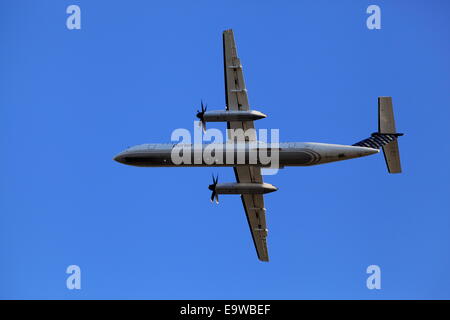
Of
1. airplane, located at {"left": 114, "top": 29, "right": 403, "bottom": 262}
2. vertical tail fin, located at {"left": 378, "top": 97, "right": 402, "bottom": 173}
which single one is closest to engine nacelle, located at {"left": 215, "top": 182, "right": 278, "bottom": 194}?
airplane, located at {"left": 114, "top": 29, "right": 403, "bottom": 262}

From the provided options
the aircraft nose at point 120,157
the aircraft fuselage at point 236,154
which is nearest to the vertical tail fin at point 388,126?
the aircraft fuselage at point 236,154

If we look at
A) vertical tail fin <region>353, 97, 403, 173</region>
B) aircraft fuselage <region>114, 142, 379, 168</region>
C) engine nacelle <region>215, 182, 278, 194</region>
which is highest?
vertical tail fin <region>353, 97, 403, 173</region>

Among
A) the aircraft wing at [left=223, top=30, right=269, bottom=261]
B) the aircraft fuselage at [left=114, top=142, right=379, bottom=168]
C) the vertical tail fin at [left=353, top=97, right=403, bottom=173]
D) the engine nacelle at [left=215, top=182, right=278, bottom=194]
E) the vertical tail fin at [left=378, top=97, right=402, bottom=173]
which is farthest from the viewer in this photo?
the engine nacelle at [left=215, top=182, right=278, bottom=194]

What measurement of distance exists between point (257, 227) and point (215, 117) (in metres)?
10.4

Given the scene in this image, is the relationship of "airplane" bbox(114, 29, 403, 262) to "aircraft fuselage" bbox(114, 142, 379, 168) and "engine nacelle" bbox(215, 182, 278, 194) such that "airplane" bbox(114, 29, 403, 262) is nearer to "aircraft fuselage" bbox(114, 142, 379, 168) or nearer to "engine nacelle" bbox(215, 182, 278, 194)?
"aircraft fuselage" bbox(114, 142, 379, 168)

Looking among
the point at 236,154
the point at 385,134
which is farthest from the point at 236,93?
the point at 385,134

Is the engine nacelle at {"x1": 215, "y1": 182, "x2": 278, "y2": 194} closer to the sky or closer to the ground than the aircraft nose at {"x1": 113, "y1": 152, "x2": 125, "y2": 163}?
closer to the ground

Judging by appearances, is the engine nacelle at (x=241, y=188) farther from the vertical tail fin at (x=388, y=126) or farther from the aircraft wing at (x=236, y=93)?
the vertical tail fin at (x=388, y=126)

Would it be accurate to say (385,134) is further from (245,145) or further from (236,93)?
(236,93)

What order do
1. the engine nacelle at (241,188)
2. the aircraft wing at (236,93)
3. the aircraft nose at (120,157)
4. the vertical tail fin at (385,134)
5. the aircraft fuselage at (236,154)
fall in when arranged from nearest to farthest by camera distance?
the aircraft fuselage at (236,154), the aircraft wing at (236,93), the vertical tail fin at (385,134), the aircraft nose at (120,157), the engine nacelle at (241,188)

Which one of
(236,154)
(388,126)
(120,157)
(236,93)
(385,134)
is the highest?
(236,93)

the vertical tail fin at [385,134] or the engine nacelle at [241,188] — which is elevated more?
the vertical tail fin at [385,134]

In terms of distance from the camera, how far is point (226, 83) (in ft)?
119

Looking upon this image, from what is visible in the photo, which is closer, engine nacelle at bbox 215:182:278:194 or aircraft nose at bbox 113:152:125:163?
aircraft nose at bbox 113:152:125:163
